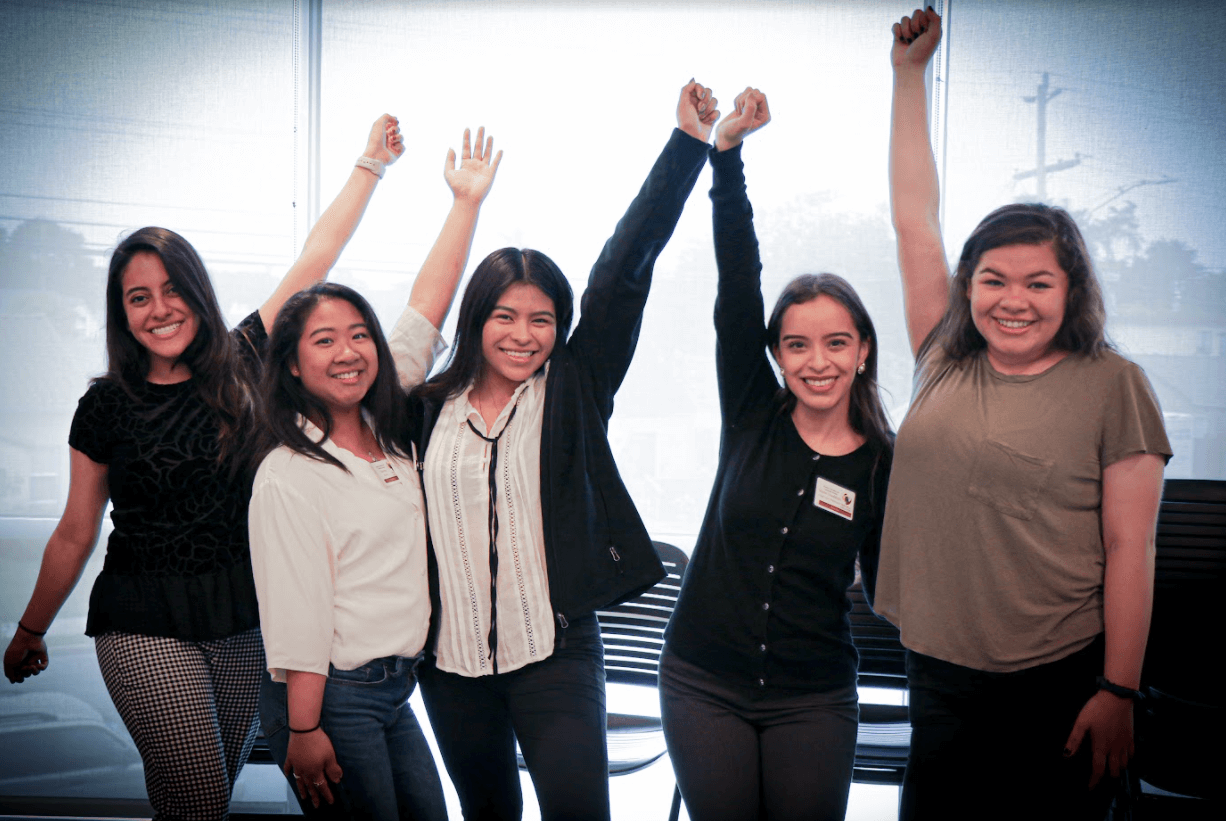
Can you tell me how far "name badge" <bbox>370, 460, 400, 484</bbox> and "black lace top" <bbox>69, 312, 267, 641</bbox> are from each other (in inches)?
12.1

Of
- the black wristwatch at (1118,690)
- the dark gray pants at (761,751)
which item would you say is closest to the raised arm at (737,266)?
the dark gray pants at (761,751)

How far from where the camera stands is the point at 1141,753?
2.22m

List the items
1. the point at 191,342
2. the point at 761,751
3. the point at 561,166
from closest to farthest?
the point at 761,751 → the point at 191,342 → the point at 561,166

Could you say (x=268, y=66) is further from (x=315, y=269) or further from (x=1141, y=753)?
(x=1141, y=753)

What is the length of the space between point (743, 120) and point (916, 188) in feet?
1.66

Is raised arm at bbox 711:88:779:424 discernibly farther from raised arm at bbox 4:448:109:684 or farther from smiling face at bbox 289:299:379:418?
raised arm at bbox 4:448:109:684

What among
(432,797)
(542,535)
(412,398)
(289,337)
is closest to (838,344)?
(542,535)

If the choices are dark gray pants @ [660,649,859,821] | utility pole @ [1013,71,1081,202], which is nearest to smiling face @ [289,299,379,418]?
dark gray pants @ [660,649,859,821]

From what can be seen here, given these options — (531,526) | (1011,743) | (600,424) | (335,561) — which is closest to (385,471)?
(335,561)

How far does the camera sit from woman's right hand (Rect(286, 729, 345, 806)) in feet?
5.33

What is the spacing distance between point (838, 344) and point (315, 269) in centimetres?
138

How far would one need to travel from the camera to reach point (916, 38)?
2102 mm

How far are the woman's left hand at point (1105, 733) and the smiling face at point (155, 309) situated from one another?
2046 mm

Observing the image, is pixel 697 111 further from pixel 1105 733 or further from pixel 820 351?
pixel 1105 733
